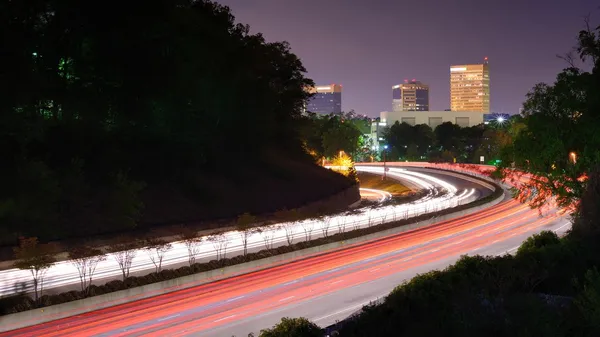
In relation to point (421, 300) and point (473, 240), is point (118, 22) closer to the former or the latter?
point (473, 240)

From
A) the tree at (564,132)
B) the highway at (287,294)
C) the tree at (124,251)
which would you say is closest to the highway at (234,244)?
the tree at (124,251)

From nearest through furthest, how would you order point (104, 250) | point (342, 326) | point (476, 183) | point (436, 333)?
point (436, 333) → point (342, 326) → point (104, 250) → point (476, 183)

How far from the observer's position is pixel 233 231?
35.8m

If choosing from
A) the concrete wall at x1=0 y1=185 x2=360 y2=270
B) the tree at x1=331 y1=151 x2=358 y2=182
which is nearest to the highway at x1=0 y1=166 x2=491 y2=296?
the concrete wall at x1=0 y1=185 x2=360 y2=270

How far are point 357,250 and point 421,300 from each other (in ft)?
56.4

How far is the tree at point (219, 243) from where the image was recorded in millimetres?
30344

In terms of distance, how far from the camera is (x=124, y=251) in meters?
27.7

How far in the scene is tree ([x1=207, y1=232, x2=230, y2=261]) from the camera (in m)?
30.3

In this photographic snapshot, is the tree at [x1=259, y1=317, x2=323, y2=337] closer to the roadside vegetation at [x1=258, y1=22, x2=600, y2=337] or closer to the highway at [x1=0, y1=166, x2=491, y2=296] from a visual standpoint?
the roadside vegetation at [x1=258, y1=22, x2=600, y2=337]

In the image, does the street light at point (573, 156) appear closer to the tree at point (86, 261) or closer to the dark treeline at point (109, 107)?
the dark treeline at point (109, 107)

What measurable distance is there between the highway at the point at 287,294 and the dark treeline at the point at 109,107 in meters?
11.3

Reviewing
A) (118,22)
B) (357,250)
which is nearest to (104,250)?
(357,250)

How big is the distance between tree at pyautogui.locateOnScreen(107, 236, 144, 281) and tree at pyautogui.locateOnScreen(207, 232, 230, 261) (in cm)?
373

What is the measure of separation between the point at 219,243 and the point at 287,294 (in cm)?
996
